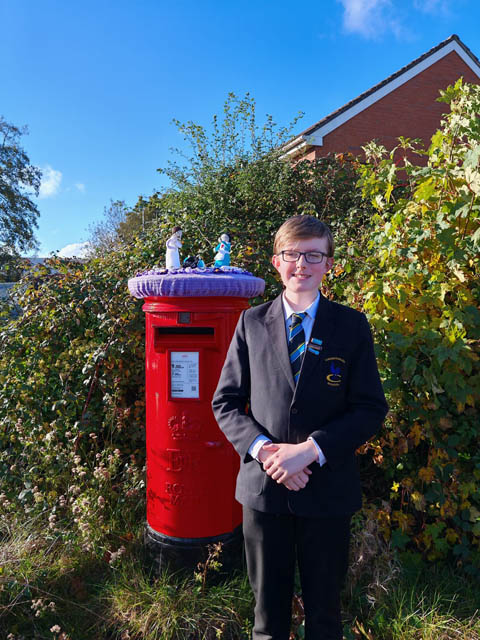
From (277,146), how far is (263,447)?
611 centimetres

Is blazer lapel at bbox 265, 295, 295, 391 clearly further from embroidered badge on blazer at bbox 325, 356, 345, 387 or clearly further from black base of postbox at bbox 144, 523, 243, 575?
black base of postbox at bbox 144, 523, 243, 575

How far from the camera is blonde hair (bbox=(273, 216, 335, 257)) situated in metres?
1.56

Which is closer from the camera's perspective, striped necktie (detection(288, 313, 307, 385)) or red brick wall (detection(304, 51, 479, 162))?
striped necktie (detection(288, 313, 307, 385))

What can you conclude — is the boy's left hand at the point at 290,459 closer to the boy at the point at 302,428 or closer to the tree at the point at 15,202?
the boy at the point at 302,428

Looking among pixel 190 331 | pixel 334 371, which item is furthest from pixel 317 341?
pixel 190 331

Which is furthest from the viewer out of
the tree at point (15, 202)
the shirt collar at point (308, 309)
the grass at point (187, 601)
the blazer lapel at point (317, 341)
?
the tree at point (15, 202)

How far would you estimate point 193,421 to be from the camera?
2.21m

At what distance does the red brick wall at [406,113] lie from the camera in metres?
11.7

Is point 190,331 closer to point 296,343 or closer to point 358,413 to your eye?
point 296,343

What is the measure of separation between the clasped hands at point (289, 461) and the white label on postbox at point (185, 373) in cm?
79

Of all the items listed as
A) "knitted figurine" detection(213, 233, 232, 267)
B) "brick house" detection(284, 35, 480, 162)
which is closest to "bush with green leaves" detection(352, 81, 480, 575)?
"knitted figurine" detection(213, 233, 232, 267)

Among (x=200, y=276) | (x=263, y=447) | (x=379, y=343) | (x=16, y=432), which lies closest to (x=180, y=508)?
(x=263, y=447)

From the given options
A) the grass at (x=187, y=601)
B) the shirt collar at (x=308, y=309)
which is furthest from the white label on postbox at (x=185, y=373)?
the grass at (x=187, y=601)

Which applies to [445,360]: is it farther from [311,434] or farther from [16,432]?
[16,432]
